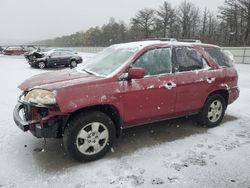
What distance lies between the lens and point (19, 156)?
4.25 meters

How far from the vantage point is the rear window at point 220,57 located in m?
5.52

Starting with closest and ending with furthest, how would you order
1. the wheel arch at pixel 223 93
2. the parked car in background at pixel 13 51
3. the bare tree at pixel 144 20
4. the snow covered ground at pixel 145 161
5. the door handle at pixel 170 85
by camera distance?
the snow covered ground at pixel 145 161 → the door handle at pixel 170 85 → the wheel arch at pixel 223 93 → the parked car in background at pixel 13 51 → the bare tree at pixel 144 20

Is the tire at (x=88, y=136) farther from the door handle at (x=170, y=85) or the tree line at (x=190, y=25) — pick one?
the tree line at (x=190, y=25)

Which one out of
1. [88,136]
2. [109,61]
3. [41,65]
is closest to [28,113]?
[88,136]

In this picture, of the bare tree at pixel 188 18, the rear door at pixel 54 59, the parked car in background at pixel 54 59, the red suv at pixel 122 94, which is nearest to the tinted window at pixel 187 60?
the red suv at pixel 122 94

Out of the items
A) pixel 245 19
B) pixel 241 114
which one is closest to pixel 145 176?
pixel 241 114

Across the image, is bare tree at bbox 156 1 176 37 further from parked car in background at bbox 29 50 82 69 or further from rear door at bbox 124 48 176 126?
rear door at bbox 124 48 176 126

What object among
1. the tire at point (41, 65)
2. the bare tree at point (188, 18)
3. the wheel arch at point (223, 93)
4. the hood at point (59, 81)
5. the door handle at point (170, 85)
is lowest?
the tire at point (41, 65)

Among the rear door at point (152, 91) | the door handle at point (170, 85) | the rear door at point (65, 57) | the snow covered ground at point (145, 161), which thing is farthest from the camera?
the rear door at point (65, 57)

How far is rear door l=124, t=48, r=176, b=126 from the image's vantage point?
4332mm

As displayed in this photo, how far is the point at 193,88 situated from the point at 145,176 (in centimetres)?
207

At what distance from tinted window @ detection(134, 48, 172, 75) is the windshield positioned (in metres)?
0.20

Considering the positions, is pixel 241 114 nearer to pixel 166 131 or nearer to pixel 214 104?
pixel 214 104

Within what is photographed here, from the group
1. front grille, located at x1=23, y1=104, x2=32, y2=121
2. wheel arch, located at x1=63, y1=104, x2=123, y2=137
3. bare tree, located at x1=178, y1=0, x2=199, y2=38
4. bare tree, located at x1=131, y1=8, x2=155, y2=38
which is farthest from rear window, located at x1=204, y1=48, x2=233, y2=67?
bare tree, located at x1=131, y1=8, x2=155, y2=38
